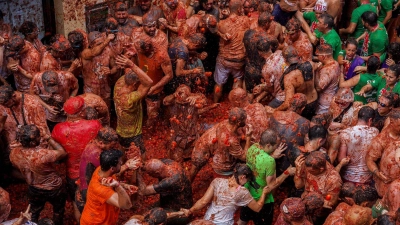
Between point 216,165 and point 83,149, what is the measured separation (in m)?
1.93

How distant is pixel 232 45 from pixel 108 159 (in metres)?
4.75

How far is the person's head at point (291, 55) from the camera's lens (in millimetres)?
9844

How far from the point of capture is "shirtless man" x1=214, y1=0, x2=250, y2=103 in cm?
1132

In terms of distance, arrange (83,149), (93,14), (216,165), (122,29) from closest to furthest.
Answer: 1. (83,149)
2. (216,165)
3. (122,29)
4. (93,14)

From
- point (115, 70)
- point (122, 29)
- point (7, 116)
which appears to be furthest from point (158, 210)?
point (122, 29)

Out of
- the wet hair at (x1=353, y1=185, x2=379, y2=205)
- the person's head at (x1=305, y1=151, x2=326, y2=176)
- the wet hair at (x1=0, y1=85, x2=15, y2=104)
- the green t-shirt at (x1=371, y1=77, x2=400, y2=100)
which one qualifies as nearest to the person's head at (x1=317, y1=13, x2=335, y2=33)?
the green t-shirt at (x1=371, y1=77, x2=400, y2=100)

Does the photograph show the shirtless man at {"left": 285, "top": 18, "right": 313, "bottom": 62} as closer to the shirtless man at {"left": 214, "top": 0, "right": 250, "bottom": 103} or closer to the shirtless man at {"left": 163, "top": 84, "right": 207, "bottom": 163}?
the shirtless man at {"left": 214, "top": 0, "right": 250, "bottom": 103}

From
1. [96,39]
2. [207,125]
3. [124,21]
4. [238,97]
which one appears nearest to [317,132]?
[238,97]

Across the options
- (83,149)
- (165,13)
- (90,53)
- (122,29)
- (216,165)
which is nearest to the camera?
(83,149)

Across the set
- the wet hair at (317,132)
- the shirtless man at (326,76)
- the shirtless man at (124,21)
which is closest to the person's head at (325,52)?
the shirtless man at (326,76)

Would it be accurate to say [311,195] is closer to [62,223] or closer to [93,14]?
[62,223]

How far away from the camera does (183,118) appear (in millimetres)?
9953

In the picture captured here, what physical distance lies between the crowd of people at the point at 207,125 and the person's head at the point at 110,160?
0.04ft

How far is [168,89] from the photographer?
1101 centimetres
